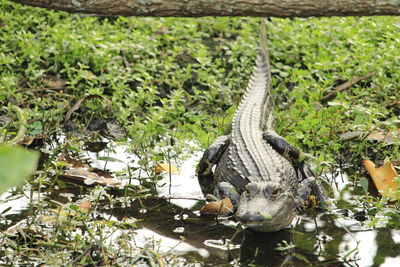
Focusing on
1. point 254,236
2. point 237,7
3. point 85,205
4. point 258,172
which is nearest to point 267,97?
point 237,7

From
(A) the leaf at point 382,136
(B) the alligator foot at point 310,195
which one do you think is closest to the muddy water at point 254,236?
(B) the alligator foot at point 310,195

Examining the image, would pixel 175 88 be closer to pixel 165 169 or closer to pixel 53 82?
pixel 53 82

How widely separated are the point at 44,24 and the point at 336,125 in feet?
14.4

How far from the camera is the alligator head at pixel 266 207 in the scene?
373 centimetres

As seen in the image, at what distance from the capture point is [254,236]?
160 inches

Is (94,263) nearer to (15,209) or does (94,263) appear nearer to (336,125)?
(15,209)

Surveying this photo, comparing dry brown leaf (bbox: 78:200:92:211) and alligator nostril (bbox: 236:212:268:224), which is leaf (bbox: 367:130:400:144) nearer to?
alligator nostril (bbox: 236:212:268:224)

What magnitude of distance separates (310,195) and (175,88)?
2.91 metres

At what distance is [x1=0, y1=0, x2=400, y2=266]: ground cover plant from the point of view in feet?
17.5

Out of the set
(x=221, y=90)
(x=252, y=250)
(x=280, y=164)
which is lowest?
(x=252, y=250)

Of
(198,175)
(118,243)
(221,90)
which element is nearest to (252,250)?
(118,243)

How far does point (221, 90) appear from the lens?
22.4 feet

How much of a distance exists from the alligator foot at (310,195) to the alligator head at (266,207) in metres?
0.31

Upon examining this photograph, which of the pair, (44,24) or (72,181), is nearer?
(72,181)
